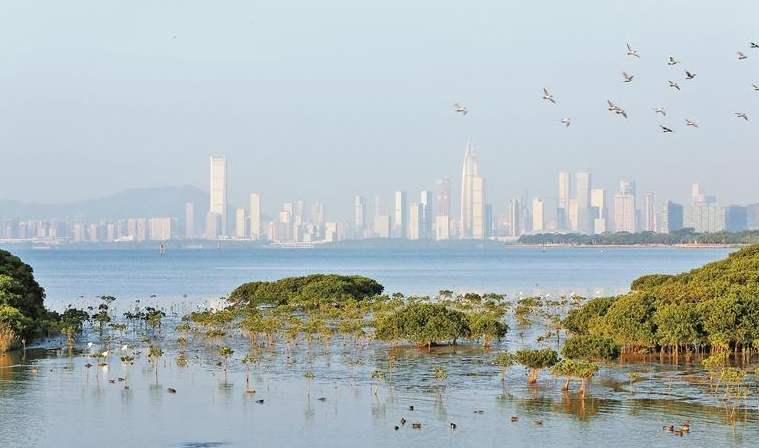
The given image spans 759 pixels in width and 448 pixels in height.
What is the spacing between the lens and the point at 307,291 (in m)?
82.3

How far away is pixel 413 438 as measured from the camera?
108 feet

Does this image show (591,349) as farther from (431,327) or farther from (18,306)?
(18,306)

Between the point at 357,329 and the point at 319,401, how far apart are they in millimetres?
18892

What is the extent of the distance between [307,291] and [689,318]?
39.3 m

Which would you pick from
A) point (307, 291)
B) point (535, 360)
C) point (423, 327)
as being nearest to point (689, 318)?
point (535, 360)

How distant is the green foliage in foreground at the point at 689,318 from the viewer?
48.9 m

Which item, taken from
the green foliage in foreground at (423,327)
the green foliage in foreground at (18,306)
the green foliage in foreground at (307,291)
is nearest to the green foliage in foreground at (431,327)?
the green foliage in foreground at (423,327)

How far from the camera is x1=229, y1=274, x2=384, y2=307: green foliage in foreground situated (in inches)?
3204

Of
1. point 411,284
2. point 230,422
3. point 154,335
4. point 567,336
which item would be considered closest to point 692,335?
point 567,336

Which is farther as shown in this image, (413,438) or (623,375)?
(623,375)

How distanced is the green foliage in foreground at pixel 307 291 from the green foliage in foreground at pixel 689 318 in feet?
96.1

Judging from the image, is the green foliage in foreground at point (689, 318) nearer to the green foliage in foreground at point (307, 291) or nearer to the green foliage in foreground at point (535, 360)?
the green foliage in foreground at point (535, 360)

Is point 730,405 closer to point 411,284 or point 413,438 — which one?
point 413,438

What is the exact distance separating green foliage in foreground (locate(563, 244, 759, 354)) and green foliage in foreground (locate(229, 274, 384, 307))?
29298mm
